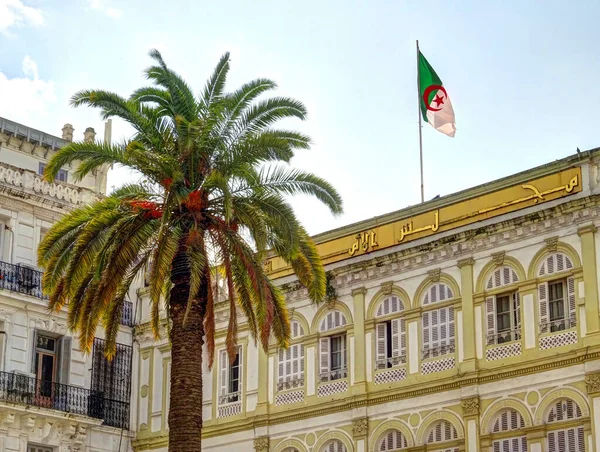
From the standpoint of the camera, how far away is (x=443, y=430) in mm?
37438

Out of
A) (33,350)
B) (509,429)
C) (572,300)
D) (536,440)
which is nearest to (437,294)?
(572,300)

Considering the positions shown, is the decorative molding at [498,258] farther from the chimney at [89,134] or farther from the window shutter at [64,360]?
the chimney at [89,134]

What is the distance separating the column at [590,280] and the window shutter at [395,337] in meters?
6.50

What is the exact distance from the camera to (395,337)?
39.5 m

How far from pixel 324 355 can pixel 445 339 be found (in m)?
4.74

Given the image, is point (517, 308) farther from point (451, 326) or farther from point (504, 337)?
point (451, 326)

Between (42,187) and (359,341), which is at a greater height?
(42,187)

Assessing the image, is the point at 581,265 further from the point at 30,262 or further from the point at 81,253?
the point at 30,262

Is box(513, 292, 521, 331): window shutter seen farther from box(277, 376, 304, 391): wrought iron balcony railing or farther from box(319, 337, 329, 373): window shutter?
box(277, 376, 304, 391): wrought iron balcony railing

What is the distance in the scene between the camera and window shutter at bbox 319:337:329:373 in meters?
41.1

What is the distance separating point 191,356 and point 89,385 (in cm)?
1480

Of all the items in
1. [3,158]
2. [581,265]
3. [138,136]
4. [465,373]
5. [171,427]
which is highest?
[3,158]

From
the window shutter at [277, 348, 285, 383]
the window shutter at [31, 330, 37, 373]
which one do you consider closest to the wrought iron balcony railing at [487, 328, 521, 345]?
the window shutter at [277, 348, 285, 383]

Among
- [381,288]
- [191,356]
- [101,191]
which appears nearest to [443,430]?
[381,288]
